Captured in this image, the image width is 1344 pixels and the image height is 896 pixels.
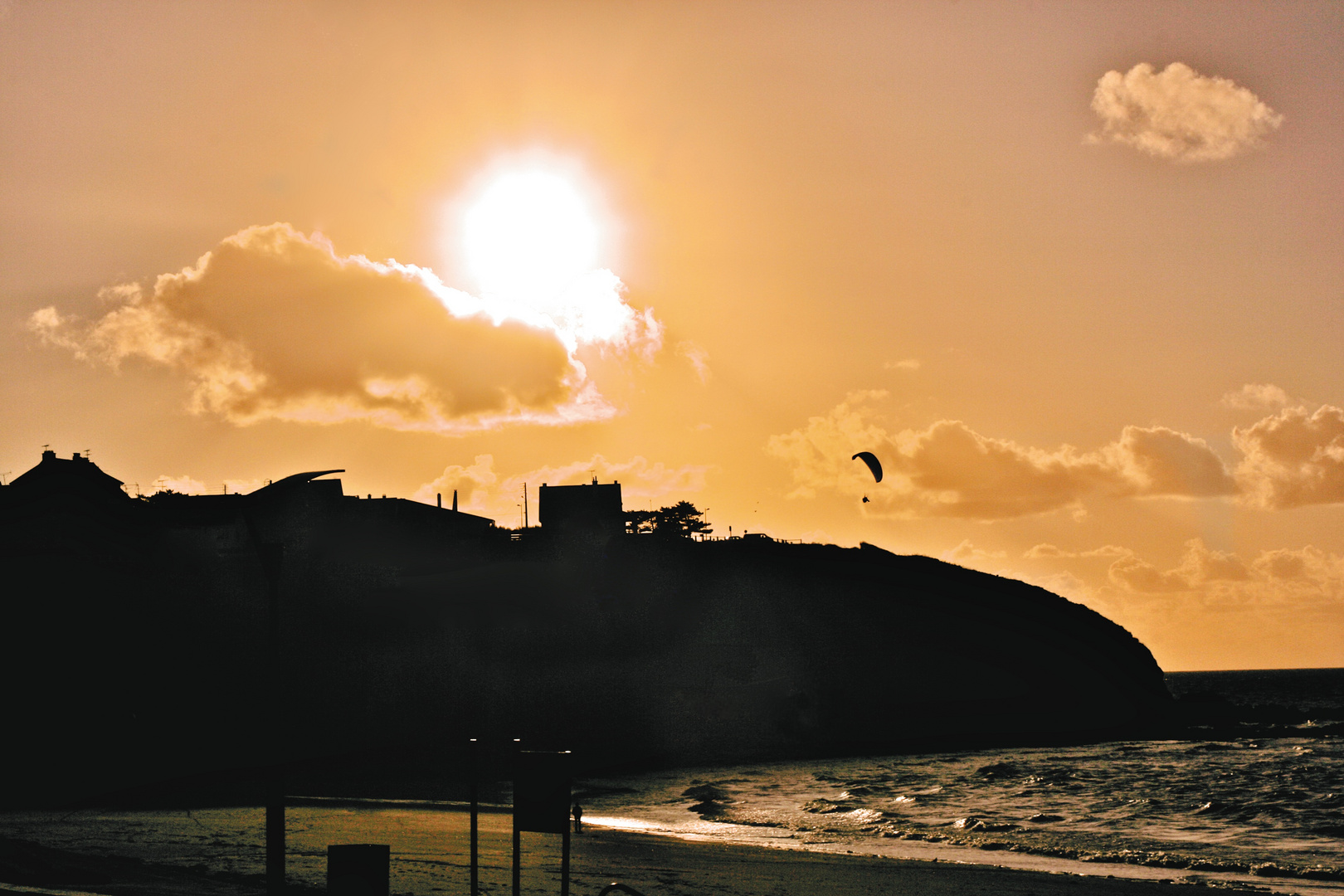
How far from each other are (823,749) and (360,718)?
36139mm

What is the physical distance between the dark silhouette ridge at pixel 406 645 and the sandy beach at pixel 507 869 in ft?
24.3

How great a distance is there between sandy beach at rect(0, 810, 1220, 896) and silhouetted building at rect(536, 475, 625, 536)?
188 ft

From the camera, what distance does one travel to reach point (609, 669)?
84.6 m

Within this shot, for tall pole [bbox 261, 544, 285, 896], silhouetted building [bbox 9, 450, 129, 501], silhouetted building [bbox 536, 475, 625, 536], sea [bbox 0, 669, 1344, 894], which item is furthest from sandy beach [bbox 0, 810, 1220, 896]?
silhouetted building [bbox 536, 475, 625, 536]

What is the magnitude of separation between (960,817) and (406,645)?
41181 millimetres

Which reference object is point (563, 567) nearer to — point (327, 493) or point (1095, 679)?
point (327, 493)

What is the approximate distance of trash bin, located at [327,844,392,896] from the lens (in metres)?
11.0

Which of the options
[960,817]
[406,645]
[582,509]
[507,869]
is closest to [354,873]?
[507,869]

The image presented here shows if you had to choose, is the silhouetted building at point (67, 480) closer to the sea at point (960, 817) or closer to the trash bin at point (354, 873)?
the sea at point (960, 817)

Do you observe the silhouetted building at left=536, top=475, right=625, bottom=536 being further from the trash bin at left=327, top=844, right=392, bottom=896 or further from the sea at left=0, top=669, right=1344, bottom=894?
the trash bin at left=327, top=844, right=392, bottom=896

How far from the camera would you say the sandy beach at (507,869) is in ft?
61.2

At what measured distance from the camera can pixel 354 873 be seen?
35.9 ft

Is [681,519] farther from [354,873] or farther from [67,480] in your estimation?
[354,873]

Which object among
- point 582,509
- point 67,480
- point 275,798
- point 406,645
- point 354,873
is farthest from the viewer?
point 582,509
